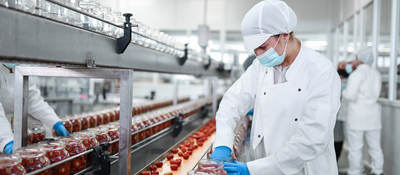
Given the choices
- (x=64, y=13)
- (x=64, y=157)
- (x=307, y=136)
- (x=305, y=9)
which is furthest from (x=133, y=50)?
(x=305, y=9)

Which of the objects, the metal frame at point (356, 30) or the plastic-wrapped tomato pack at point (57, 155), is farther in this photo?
the metal frame at point (356, 30)

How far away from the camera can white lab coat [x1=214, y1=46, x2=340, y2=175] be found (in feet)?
5.45

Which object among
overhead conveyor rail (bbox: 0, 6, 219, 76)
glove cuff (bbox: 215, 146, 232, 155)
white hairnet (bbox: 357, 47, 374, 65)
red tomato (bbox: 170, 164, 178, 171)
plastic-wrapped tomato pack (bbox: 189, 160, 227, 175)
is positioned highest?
white hairnet (bbox: 357, 47, 374, 65)

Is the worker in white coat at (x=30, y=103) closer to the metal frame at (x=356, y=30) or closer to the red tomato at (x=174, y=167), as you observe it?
the red tomato at (x=174, y=167)

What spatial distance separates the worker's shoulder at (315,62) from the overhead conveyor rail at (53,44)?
985 mm

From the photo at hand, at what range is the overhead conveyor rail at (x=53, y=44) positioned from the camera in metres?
0.87

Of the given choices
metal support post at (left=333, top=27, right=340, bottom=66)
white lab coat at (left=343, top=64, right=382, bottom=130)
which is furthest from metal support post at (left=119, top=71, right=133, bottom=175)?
metal support post at (left=333, top=27, right=340, bottom=66)

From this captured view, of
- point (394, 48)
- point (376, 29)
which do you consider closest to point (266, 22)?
point (394, 48)

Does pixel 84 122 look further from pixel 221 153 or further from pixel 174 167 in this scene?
pixel 221 153

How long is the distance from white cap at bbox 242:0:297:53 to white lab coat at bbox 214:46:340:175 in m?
0.26

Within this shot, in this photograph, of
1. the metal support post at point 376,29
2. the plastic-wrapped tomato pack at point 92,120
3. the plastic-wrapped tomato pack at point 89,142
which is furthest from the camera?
the metal support post at point 376,29

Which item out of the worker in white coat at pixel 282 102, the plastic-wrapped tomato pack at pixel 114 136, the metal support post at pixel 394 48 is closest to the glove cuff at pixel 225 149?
the worker in white coat at pixel 282 102

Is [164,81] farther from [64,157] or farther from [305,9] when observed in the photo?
[64,157]

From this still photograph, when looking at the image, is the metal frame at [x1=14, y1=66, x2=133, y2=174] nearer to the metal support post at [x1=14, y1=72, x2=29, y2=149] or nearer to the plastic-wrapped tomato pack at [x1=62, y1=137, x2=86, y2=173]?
the metal support post at [x1=14, y1=72, x2=29, y2=149]
